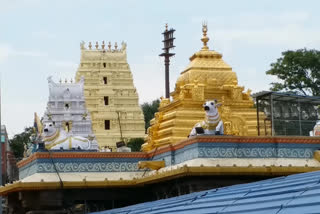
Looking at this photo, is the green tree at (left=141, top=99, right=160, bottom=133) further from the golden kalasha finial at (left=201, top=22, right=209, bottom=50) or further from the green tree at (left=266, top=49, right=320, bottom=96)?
the golden kalasha finial at (left=201, top=22, right=209, bottom=50)

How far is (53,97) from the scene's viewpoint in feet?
132

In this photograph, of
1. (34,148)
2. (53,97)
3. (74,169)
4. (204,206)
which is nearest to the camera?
(204,206)

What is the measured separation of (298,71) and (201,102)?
21829mm

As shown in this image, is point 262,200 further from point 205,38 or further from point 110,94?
point 110,94

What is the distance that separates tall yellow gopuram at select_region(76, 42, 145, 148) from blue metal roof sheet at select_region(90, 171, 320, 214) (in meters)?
50.9

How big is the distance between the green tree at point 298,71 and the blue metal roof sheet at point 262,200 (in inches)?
1304

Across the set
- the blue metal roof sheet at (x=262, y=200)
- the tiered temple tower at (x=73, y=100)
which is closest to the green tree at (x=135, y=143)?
the tiered temple tower at (x=73, y=100)

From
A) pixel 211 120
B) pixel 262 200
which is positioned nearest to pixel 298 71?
pixel 211 120

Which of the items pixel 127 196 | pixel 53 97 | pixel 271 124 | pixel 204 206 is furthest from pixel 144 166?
pixel 53 97

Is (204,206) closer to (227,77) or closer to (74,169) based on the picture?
(74,169)

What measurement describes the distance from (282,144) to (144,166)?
13.2 ft

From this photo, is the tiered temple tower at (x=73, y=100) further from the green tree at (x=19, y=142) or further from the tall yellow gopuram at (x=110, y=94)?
the green tree at (x=19, y=142)

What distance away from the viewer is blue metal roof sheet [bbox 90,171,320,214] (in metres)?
11.1

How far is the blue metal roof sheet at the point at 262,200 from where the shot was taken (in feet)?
36.3
